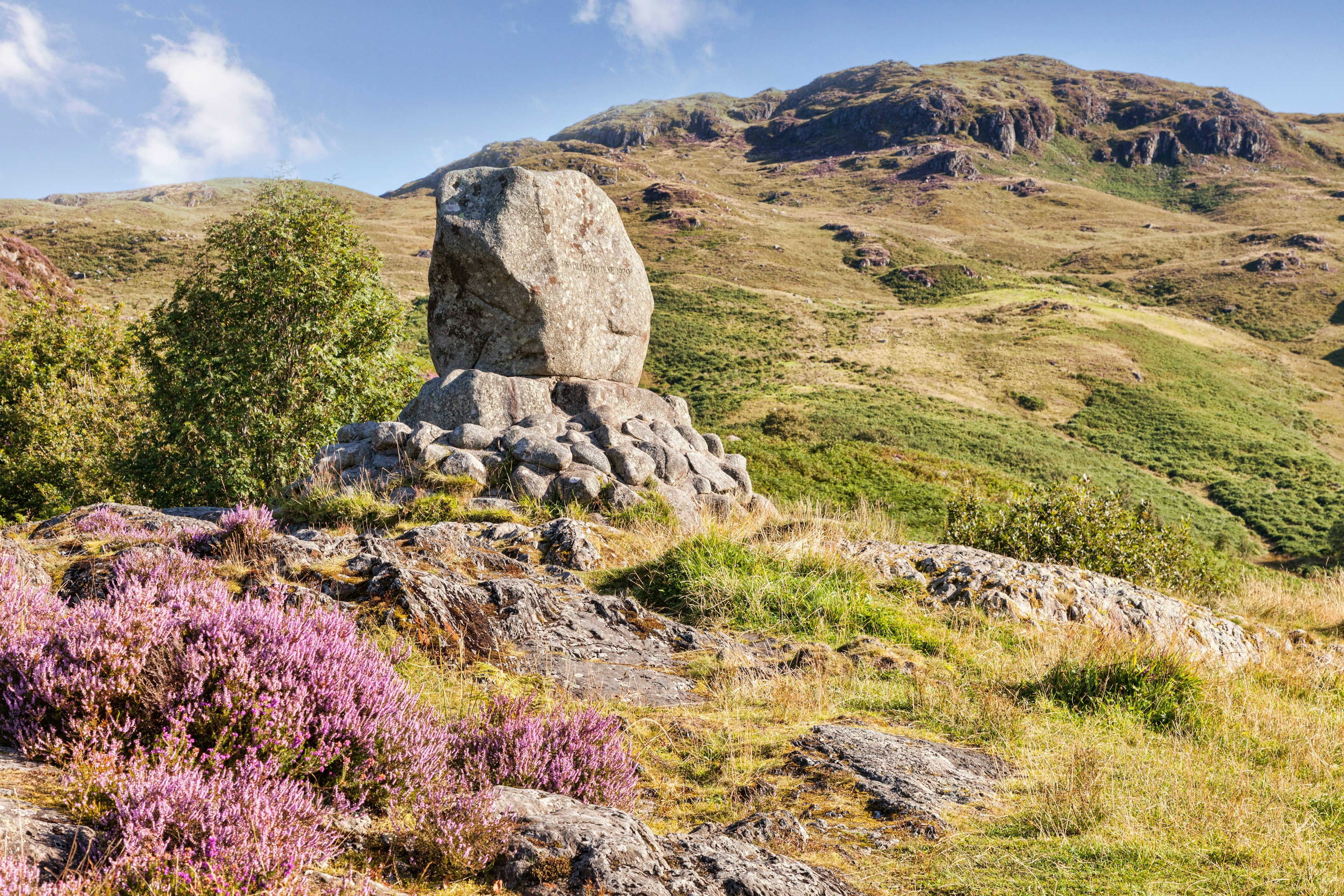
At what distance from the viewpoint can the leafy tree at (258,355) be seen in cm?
1520

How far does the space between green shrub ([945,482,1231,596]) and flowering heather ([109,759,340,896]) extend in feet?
37.9

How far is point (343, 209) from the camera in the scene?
58.8 ft

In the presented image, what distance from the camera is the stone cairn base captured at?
11.1m

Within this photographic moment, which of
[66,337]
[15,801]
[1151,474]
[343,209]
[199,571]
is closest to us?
[15,801]

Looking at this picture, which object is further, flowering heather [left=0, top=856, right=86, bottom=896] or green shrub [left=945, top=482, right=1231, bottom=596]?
green shrub [left=945, top=482, right=1231, bottom=596]

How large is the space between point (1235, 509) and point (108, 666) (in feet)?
173

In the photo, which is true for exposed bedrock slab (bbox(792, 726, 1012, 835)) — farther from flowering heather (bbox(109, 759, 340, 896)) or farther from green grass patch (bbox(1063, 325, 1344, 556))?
green grass patch (bbox(1063, 325, 1344, 556))

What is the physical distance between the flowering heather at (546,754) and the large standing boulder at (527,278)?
11.9 m

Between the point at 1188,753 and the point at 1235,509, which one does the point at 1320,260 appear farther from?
the point at 1188,753

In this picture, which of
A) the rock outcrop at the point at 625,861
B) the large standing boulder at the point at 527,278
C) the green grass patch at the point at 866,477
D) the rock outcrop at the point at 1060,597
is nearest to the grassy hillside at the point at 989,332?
the green grass patch at the point at 866,477

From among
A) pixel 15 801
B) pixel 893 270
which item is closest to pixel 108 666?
pixel 15 801

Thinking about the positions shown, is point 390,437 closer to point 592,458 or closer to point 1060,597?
point 592,458

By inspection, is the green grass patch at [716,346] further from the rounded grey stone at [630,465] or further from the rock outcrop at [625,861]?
the rock outcrop at [625,861]

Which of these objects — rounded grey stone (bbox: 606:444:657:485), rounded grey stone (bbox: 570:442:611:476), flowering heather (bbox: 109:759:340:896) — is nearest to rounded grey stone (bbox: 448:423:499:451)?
rounded grey stone (bbox: 570:442:611:476)
